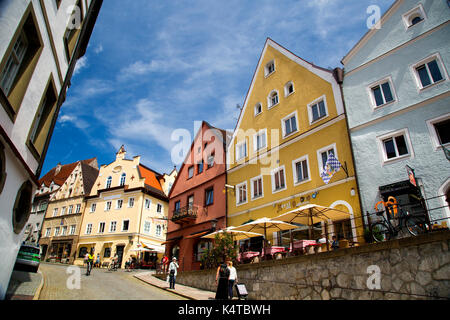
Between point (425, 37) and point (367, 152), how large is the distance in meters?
6.07

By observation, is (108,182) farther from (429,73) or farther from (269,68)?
(429,73)

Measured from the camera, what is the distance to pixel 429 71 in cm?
1430

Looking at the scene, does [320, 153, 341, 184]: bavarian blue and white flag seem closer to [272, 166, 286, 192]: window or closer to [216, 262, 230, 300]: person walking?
[272, 166, 286, 192]: window

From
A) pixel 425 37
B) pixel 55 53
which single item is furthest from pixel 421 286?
pixel 55 53

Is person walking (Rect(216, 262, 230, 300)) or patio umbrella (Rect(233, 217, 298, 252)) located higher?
patio umbrella (Rect(233, 217, 298, 252))

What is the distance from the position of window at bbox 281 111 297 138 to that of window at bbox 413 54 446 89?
24.2 feet

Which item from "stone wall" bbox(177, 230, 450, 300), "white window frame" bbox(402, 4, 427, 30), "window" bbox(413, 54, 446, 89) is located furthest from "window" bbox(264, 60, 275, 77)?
"stone wall" bbox(177, 230, 450, 300)

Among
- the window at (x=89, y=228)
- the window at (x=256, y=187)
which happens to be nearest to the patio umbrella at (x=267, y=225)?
the window at (x=256, y=187)

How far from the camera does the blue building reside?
513 inches

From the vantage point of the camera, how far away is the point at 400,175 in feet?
45.2

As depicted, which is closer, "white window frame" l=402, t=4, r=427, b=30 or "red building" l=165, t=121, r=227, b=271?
"white window frame" l=402, t=4, r=427, b=30

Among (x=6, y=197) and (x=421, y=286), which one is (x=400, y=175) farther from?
(x=6, y=197)

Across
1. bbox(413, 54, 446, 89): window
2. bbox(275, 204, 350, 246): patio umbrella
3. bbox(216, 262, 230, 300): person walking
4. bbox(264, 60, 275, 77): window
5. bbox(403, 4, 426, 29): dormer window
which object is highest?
bbox(264, 60, 275, 77): window

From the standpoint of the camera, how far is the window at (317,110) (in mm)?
18438
